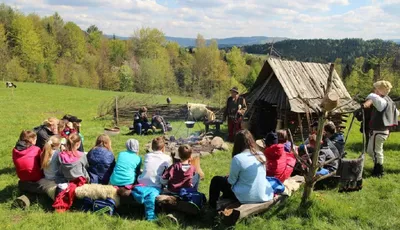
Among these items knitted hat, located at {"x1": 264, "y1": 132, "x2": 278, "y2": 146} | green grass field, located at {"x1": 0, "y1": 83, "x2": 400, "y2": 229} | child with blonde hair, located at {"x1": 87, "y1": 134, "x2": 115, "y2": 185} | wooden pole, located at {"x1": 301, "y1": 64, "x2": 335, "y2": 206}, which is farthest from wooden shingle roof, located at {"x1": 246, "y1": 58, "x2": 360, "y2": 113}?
child with blonde hair, located at {"x1": 87, "y1": 134, "x2": 115, "y2": 185}

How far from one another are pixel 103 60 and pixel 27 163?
2246 inches

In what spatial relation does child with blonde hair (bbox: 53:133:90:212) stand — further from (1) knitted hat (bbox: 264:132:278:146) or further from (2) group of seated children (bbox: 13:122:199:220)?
(1) knitted hat (bbox: 264:132:278:146)

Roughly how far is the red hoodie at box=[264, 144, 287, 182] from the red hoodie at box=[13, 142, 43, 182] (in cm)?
385

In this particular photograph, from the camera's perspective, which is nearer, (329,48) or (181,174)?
(181,174)

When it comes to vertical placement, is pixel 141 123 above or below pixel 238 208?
below

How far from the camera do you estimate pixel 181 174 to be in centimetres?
511

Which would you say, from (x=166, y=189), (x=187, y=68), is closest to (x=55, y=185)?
(x=166, y=189)

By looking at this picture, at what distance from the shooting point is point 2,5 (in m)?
53.2

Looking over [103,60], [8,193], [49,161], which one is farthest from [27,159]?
[103,60]

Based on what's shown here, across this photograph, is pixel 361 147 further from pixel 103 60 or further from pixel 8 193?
pixel 103 60

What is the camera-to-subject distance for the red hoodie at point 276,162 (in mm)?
5298

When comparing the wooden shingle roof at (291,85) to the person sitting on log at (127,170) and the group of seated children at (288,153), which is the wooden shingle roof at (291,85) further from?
the person sitting on log at (127,170)

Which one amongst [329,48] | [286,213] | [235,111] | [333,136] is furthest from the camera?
[329,48]

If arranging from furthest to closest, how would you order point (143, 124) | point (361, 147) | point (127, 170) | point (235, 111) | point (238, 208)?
1. point (143, 124)
2. point (235, 111)
3. point (361, 147)
4. point (127, 170)
5. point (238, 208)
